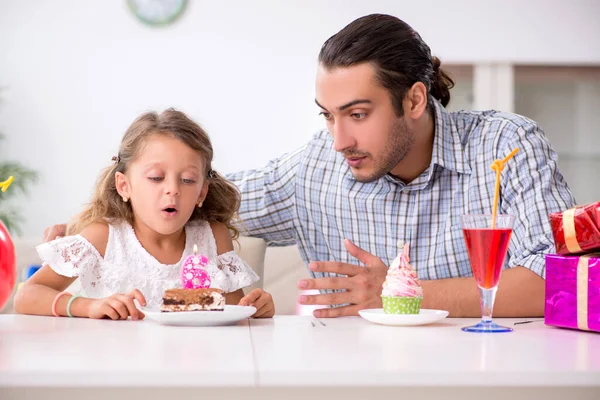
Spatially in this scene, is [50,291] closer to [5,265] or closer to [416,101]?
[5,265]

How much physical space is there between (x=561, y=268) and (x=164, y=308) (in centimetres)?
71

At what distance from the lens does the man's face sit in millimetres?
2037

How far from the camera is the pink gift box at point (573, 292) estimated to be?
4.20ft

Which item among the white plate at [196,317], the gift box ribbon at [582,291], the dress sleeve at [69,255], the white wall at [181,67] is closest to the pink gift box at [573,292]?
the gift box ribbon at [582,291]

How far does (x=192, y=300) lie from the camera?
1.42m

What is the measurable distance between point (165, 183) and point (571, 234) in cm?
108

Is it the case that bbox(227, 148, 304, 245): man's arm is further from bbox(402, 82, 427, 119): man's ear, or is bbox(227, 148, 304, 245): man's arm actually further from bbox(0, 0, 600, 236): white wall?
bbox(0, 0, 600, 236): white wall

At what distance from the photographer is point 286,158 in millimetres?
2465

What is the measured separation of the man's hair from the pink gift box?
2.95ft

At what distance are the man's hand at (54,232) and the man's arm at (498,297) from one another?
1.01 metres

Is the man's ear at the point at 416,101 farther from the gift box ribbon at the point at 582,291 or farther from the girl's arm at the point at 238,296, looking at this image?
the gift box ribbon at the point at 582,291

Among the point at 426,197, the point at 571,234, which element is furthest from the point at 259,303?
the point at 426,197

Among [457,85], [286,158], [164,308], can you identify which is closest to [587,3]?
[457,85]

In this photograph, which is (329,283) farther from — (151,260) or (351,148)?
(151,260)
